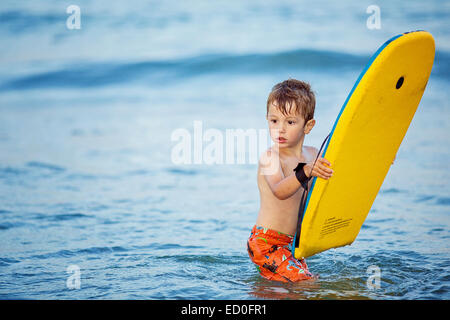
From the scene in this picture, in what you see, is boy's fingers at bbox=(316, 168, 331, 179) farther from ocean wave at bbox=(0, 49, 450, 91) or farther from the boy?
ocean wave at bbox=(0, 49, 450, 91)

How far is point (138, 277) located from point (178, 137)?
14.5 ft

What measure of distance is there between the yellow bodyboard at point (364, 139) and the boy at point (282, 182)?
0.17 meters

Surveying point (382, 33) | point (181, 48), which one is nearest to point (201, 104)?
point (181, 48)

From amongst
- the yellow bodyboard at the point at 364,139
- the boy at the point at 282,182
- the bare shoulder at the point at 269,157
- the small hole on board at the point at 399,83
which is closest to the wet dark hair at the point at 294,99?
the boy at the point at 282,182

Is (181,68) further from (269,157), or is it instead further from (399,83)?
(399,83)

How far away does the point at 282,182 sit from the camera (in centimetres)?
336

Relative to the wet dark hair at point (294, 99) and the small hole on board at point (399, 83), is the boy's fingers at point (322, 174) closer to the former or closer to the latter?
the wet dark hair at point (294, 99)

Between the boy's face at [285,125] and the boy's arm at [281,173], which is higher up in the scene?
the boy's face at [285,125]

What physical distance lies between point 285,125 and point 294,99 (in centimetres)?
16

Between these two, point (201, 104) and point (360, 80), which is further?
point (201, 104)

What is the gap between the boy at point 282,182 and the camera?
3.44 meters

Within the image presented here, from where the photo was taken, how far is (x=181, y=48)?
12758 millimetres
